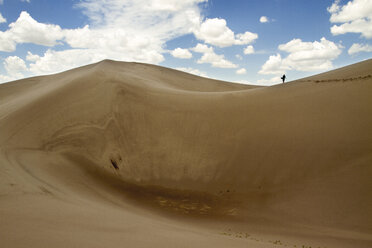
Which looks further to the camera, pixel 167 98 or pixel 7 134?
pixel 167 98

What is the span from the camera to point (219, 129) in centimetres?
1258

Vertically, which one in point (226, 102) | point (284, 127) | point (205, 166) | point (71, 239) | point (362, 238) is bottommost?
point (362, 238)

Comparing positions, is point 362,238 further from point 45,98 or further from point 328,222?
point 45,98

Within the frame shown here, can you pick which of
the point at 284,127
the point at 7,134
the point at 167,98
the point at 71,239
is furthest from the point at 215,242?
Result: the point at 167,98

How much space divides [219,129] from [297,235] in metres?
6.30

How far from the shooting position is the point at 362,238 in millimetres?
6621

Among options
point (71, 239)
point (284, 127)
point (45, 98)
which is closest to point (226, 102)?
point (284, 127)

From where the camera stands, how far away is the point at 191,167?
1086 cm

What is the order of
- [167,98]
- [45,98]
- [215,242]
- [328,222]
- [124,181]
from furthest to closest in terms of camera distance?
[167,98] < [45,98] < [124,181] < [328,222] < [215,242]

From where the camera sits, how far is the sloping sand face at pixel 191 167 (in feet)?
15.9

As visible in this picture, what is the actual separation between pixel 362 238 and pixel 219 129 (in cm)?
706

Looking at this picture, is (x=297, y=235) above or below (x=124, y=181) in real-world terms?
below

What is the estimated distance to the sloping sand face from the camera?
15.9ft

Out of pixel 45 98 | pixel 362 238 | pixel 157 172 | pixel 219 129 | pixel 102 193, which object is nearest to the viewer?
pixel 362 238
